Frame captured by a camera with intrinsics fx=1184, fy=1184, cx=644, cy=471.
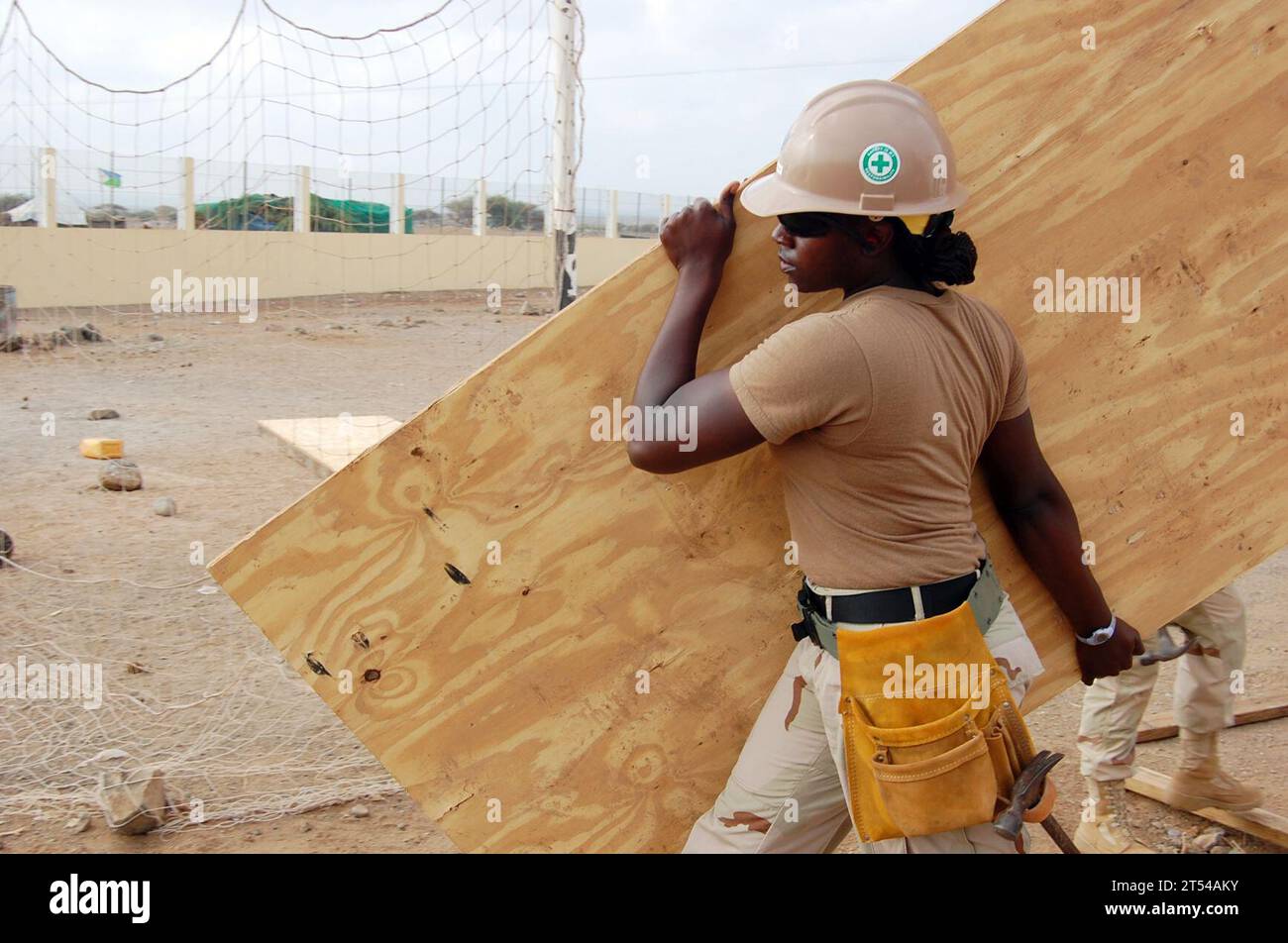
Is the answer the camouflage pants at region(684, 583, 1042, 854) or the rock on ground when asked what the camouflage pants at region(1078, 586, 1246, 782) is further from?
the rock on ground

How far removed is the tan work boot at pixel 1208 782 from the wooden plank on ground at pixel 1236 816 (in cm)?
3

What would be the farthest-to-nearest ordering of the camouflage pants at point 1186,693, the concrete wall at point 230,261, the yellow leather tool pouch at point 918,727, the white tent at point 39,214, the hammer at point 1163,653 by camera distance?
the concrete wall at point 230,261
the white tent at point 39,214
the camouflage pants at point 1186,693
the hammer at point 1163,653
the yellow leather tool pouch at point 918,727

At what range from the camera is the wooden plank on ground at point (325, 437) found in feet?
29.1

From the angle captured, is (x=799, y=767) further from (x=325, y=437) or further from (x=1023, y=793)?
(x=325, y=437)

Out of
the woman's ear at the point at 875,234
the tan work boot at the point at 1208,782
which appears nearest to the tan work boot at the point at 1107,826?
the tan work boot at the point at 1208,782

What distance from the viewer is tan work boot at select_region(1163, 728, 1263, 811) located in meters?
4.29

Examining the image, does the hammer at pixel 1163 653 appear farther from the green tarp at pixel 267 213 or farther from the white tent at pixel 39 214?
the white tent at pixel 39 214

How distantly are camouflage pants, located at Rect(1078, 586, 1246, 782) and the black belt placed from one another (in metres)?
2.12

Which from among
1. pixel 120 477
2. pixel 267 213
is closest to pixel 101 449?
pixel 120 477

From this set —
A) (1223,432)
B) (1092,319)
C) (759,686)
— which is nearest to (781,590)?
(759,686)

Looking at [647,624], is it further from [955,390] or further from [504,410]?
[955,390]

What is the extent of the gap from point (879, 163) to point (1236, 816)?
132 inches


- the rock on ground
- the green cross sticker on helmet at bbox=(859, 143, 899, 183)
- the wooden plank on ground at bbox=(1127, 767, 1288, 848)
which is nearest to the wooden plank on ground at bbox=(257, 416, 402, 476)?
the rock on ground

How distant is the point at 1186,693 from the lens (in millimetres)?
4211
